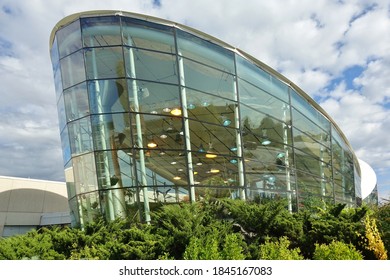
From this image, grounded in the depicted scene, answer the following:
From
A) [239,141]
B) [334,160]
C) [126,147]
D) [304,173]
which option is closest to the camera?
[126,147]

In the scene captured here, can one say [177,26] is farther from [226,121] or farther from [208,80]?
[226,121]

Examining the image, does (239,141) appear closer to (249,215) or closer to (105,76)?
(249,215)

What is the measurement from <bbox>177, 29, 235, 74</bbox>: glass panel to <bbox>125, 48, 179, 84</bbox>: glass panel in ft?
2.69

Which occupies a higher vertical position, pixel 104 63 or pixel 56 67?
pixel 56 67

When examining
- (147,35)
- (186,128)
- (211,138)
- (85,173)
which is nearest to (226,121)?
(211,138)

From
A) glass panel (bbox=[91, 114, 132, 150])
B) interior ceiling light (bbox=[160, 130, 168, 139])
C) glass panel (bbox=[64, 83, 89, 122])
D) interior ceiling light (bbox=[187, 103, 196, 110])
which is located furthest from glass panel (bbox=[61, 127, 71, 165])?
interior ceiling light (bbox=[187, 103, 196, 110])

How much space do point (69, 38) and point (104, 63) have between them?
8.07 feet

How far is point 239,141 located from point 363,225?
22.1 ft

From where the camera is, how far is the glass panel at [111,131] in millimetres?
14078

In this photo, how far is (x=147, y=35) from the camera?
1505 centimetres

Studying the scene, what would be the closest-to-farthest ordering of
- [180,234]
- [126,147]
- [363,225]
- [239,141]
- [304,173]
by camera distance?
[180,234] → [363,225] → [126,147] → [239,141] → [304,173]

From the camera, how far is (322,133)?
24406mm

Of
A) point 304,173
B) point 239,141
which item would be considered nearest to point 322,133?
point 304,173

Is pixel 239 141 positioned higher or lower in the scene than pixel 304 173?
higher
